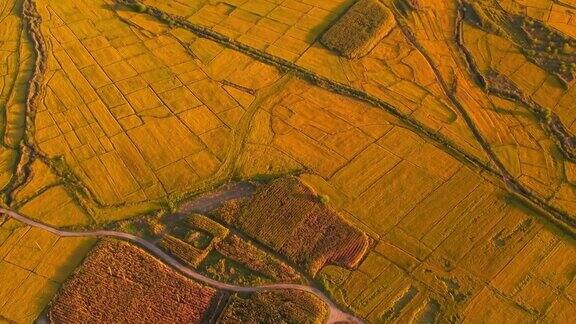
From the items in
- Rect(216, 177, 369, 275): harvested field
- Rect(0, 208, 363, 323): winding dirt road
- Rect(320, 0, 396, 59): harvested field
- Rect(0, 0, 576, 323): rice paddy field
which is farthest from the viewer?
Rect(320, 0, 396, 59): harvested field

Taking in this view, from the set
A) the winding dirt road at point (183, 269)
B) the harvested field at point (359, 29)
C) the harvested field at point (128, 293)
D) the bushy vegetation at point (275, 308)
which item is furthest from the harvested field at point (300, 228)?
the harvested field at point (359, 29)

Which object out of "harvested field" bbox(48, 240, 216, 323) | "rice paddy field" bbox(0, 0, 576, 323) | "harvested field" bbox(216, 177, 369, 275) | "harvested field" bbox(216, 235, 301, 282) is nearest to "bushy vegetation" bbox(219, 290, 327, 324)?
"rice paddy field" bbox(0, 0, 576, 323)

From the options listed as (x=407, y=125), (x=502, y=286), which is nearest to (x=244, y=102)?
(x=407, y=125)

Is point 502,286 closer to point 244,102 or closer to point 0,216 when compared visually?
point 244,102

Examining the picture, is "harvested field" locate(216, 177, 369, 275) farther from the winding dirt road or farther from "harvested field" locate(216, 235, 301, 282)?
the winding dirt road

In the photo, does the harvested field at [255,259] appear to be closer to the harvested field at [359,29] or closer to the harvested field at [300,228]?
the harvested field at [300,228]

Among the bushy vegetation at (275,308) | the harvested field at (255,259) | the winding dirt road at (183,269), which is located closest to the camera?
the bushy vegetation at (275,308)
